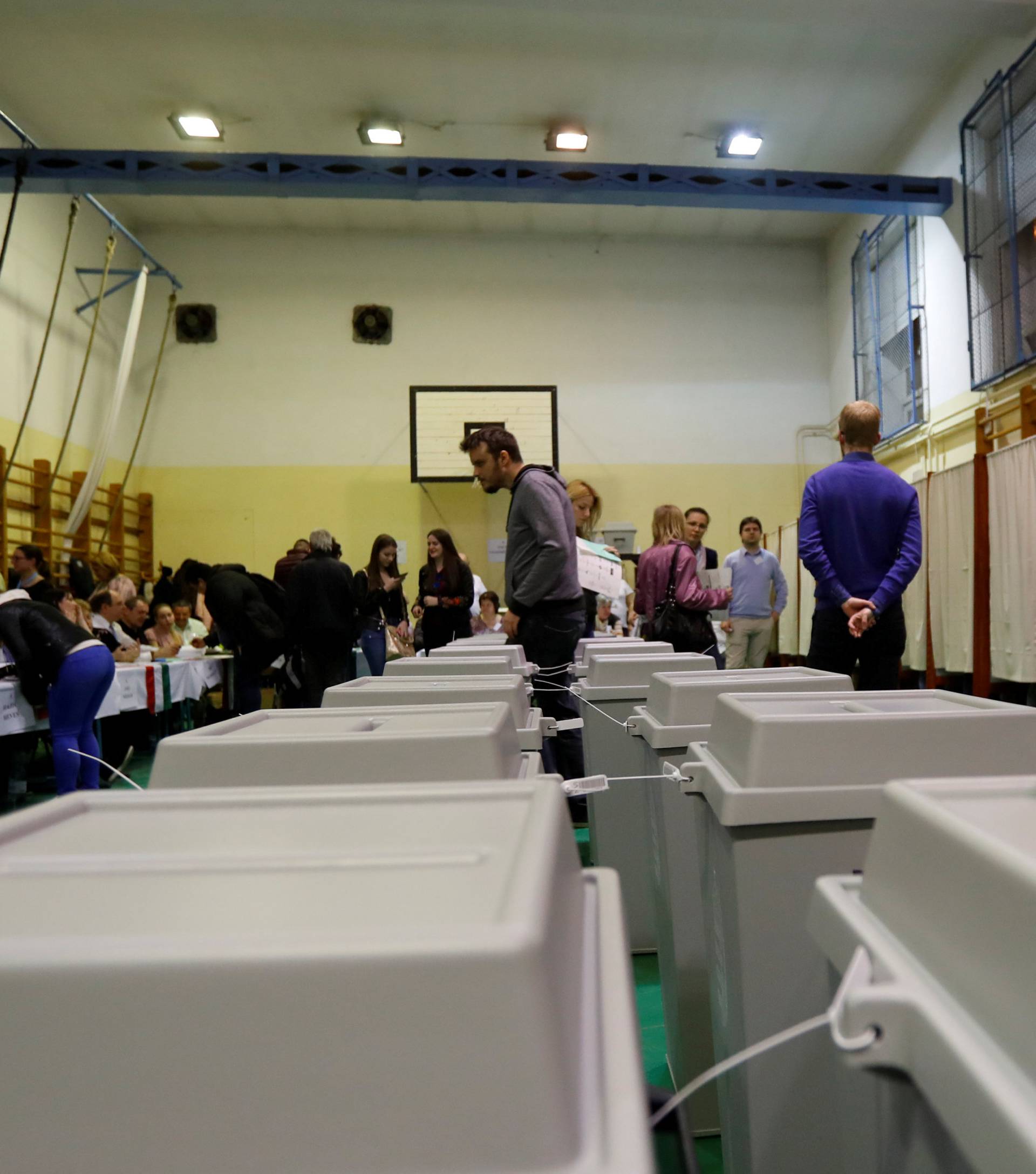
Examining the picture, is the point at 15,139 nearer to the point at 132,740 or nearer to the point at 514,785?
the point at 132,740

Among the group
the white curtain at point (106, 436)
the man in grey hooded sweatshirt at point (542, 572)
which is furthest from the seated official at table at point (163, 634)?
the man in grey hooded sweatshirt at point (542, 572)

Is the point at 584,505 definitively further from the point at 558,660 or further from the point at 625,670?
the point at 625,670

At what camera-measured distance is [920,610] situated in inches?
247

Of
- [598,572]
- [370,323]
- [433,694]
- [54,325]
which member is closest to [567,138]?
[370,323]

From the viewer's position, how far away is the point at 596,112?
7203mm

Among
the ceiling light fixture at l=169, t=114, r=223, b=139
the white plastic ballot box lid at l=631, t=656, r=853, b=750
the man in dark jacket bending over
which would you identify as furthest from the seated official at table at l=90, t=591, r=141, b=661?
the ceiling light fixture at l=169, t=114, r=223, b=139

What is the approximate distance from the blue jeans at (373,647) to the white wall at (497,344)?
158 inches

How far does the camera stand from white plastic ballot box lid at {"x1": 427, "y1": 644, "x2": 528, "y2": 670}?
234 cm

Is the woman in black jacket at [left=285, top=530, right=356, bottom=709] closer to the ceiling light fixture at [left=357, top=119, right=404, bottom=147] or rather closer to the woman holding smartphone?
the woman holding smartphone

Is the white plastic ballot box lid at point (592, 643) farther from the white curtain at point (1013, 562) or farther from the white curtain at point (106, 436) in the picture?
the white curtain at point (106, 436)

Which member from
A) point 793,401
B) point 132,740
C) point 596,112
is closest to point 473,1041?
point 132,740

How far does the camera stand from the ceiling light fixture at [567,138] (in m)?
7.31

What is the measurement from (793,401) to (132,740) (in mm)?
7153

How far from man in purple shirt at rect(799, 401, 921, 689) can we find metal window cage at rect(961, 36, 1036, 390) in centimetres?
377
